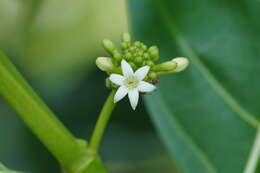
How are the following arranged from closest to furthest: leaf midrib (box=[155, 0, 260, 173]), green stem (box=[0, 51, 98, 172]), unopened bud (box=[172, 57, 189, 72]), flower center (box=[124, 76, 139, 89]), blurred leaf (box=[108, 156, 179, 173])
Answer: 1. green stem (box=[0, 51, 98, 172])
2. flower center (box=[124, 76, 139, 89])
3. unopened bud (box=[172, 57, 189, 72])
4. leaf midrib (box=[155, 0, 260, 173])
5. blurred leaf (box=[108, 156, 179, 173])

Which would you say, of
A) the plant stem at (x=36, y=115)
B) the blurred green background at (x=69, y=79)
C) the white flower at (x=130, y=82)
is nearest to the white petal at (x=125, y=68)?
the white flower at (x=130, y=82)

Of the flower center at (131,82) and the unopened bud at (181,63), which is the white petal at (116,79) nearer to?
the flower center at (131,82)

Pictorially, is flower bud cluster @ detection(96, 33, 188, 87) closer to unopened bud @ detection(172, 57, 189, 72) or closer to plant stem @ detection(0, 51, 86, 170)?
unopened bud @ detection(172, 57, 189, 72)

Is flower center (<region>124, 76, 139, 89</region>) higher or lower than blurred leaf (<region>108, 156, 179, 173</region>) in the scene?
higher

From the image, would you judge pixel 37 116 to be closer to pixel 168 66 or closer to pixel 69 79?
pixel 168 66

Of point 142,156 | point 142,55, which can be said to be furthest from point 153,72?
point 142,156

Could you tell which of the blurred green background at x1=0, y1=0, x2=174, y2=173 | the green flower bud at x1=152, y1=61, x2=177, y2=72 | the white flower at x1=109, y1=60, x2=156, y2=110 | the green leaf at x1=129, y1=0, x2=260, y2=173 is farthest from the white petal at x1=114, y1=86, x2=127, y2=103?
the blurred green background at x1=0, y1=0, x2=174, y2=173

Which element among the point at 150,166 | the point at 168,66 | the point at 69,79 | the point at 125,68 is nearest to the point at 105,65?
the point at 125,68

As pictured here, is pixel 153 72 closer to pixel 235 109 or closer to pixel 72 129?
pixel 235 109

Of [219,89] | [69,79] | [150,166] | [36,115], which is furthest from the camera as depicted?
[69,79]
